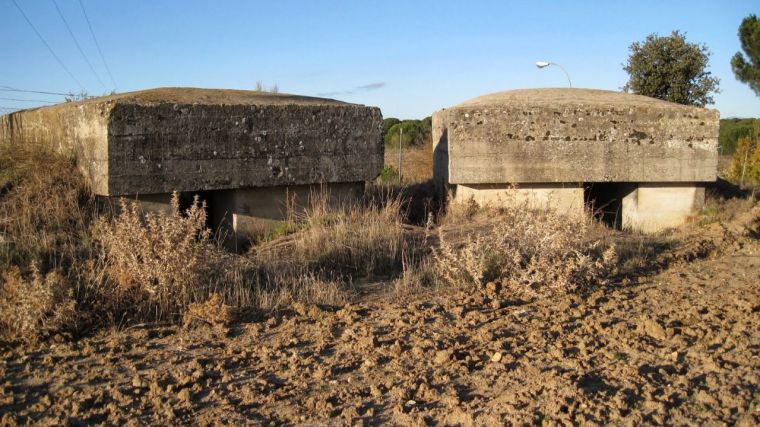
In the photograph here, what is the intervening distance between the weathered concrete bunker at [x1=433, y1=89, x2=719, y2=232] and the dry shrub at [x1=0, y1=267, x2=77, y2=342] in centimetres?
465

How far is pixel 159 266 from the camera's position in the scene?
4.37 meters

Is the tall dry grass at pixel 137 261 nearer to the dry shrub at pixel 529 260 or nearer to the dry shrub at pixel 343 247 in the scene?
the dry shrub at pixel 343 247

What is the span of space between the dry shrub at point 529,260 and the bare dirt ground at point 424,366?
0.54 ft

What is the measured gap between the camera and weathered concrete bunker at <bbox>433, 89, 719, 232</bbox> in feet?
25.4

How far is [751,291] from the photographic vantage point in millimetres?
5043

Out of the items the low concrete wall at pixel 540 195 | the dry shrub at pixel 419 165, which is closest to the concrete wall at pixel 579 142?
the low concrete wall at pixel 540 195

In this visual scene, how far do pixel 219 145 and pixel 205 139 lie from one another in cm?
14

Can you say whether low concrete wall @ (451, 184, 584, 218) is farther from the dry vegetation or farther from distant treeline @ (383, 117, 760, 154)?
distant treeline @ (383, 117, 760, 154)

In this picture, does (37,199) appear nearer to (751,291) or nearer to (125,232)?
(125,232)

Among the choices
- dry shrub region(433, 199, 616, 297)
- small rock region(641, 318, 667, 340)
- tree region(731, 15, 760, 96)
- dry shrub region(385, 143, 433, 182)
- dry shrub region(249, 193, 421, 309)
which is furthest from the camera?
tree region(731, 15, 760, 96)

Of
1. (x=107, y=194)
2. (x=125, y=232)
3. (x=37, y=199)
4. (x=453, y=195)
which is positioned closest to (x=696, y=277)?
(x=453, y=195)

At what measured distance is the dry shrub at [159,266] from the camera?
14.3 feet

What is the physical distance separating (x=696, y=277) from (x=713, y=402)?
2575 mm

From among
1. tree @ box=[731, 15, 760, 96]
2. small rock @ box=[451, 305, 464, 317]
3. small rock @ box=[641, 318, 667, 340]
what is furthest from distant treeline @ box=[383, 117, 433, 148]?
small rock @ box=[641, 318, 667, 340]
